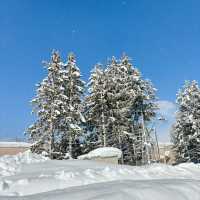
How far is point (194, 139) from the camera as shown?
42938 millimetres

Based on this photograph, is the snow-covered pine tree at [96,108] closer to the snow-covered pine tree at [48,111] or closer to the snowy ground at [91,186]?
the snow-covered pine tree at [48,111]

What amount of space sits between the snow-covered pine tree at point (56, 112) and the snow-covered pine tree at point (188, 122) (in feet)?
46.0

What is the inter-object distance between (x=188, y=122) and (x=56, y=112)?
55.7 ft

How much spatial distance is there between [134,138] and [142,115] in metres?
3.29

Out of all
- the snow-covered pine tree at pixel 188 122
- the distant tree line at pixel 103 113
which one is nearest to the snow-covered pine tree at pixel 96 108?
the distant tree line at pixel 103 113

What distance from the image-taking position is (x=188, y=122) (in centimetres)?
4312

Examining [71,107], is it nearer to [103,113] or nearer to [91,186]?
[103,113]

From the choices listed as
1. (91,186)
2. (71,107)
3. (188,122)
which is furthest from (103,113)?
(91,186)

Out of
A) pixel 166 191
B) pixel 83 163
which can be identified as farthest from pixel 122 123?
pixel 166 191

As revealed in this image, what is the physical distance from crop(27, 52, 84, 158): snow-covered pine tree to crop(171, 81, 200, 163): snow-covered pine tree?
14.0 meters

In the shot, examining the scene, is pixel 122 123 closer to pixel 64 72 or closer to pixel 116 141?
pixel 116 141

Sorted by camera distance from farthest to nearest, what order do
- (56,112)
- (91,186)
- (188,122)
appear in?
1. (188,122)
2. (56,112)
3. (91,186)

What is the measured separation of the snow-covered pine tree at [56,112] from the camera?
3372 centimetres

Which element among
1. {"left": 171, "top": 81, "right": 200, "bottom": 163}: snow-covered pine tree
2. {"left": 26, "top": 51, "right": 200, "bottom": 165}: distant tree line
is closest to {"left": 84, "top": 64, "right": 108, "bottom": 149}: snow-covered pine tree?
{"left": 26, "top": 51, "right": 200, "bottom": 165}: distant tree line
